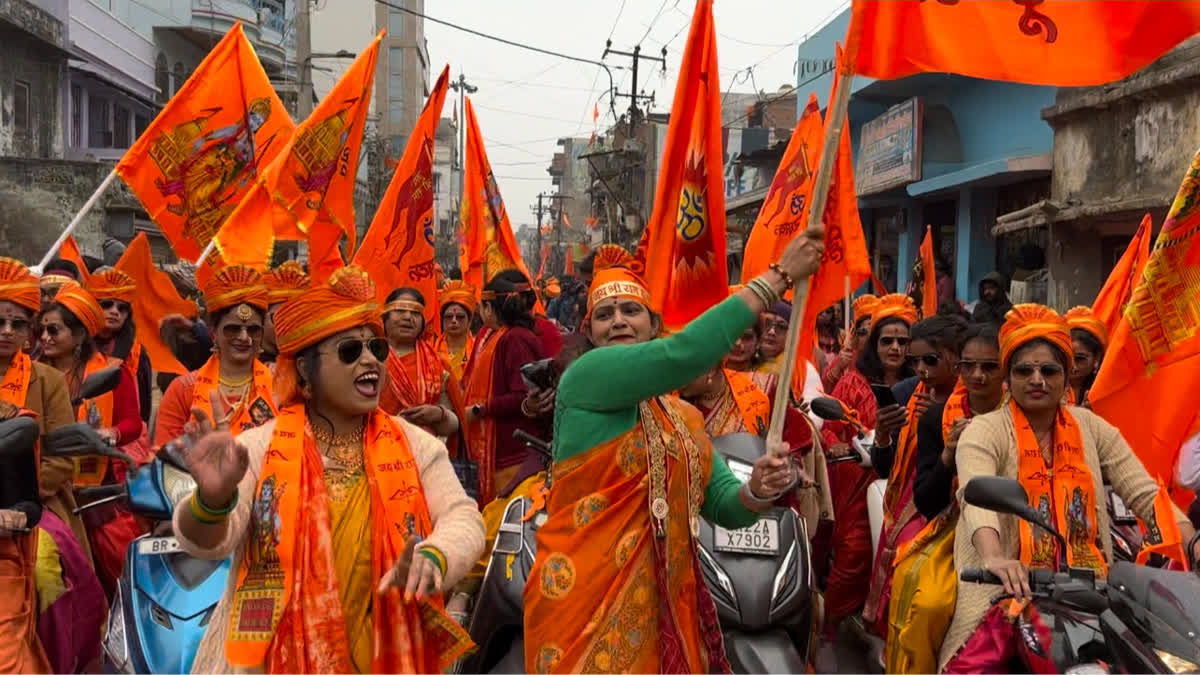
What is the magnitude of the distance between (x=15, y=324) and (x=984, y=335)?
4.03m

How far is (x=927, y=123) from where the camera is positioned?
21406mm

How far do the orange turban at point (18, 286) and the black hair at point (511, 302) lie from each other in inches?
113

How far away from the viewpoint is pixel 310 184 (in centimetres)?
833

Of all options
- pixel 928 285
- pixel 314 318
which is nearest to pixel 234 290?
pixel 314 318

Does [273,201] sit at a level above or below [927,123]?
below

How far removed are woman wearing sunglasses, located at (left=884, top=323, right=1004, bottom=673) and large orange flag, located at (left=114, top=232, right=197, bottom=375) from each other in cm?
557

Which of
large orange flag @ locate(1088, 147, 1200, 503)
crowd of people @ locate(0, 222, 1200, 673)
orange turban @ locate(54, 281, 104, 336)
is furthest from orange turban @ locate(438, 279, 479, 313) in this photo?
large orange flag @ locate(1088, 147, 1200, 503)

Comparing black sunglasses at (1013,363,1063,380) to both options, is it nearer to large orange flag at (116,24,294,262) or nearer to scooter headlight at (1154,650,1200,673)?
scooter headlight at (1154,650,1200,673)

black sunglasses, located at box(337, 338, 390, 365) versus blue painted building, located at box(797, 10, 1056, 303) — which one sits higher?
blue painted building, located at box(797, 10, 1056, 303)

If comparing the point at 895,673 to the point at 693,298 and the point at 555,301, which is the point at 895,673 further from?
the point at 555,301

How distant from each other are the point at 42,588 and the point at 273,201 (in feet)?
11.8

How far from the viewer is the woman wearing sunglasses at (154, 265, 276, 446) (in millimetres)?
5684

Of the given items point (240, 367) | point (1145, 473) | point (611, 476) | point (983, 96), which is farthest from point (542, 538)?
point (983, 96)

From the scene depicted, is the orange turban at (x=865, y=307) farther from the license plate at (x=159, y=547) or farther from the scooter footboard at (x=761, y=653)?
the license plate at (x=159, y=547)
